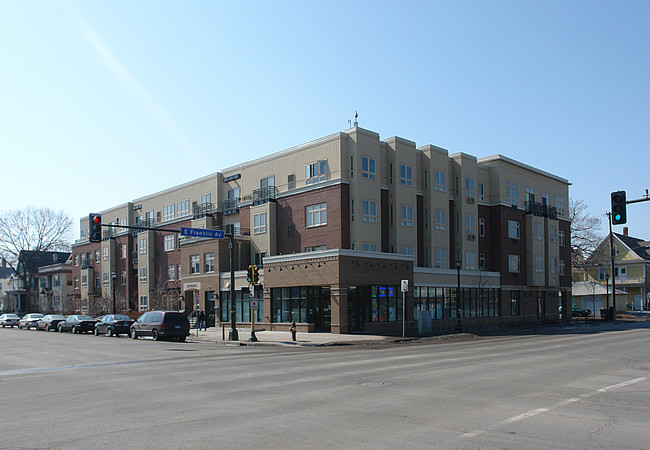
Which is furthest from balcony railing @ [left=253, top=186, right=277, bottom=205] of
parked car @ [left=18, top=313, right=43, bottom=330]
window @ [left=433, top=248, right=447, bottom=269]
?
parked car @ [left=18, top=313, right=43, bottom=330]

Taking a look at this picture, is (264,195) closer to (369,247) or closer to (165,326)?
(369,247)

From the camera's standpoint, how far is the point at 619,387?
1328 centimetres

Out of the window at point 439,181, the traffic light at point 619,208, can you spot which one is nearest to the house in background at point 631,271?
the window at point 439,181

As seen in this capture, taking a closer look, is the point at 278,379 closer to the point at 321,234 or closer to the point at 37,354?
the point at 37,354

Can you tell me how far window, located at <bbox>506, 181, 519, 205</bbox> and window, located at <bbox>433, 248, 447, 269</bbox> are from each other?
10.8m

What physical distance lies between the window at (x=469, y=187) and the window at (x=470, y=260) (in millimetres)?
5117

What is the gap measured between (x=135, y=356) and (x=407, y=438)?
56.1 feet

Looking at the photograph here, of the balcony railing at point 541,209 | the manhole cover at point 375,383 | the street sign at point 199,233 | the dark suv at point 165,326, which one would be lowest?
the dark suv at point 165,326

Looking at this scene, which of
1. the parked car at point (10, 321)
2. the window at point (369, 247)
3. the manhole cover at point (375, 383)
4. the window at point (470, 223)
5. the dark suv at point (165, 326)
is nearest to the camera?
the manhole cover at point (375, 383)

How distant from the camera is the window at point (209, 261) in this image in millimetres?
49875

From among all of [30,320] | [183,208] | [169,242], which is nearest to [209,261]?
[183,208]

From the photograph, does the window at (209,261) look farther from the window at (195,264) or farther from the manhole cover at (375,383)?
the manhole cover at (375,383)

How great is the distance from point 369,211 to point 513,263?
20.4 metres

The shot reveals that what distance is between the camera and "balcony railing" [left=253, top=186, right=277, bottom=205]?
155 ft
